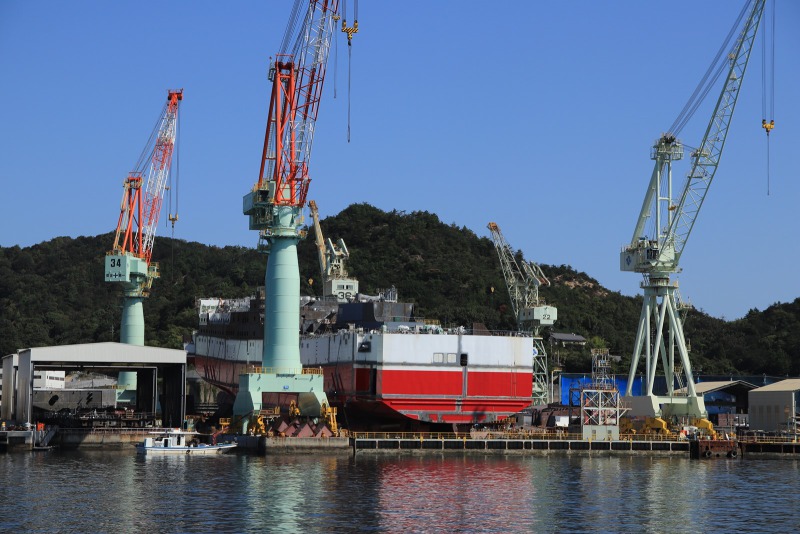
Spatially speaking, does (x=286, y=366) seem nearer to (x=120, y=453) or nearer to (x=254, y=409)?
(x=254, y=409)

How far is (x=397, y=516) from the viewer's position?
187 feet

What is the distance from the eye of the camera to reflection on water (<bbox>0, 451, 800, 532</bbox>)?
5522 centimetres

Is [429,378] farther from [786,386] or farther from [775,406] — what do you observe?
[786,386]

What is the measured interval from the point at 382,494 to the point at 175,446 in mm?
28520

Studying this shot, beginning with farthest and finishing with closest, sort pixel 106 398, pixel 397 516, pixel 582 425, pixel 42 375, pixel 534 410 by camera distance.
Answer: pixel 42 375 → pixel 106 398 → pixel 534 410 → pixel 582 425 → pixel 397 516

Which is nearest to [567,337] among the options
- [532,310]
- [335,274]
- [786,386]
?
[532,310]

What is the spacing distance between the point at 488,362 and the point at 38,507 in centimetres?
5119

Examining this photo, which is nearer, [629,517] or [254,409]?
[629,517]

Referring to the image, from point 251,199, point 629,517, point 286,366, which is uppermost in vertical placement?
point 251,199

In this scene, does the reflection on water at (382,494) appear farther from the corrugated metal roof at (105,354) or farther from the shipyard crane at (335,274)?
the shipyard crane at (335,274)

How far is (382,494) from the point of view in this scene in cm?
6488

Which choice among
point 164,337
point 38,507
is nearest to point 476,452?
point 38,507

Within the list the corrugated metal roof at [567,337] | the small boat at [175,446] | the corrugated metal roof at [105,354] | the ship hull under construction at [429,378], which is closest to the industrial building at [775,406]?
the ship hull under construction at [429,378]

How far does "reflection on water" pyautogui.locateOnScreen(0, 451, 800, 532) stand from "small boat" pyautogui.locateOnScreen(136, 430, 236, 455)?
149 centimetres
